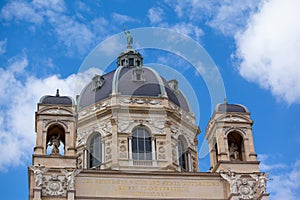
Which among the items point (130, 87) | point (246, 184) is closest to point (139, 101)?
point (130, 87)

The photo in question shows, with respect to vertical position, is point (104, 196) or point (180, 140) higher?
point (180, 140)

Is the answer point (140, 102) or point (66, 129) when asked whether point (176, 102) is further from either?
point (66, 129)

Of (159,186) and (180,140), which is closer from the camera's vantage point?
(159,186)

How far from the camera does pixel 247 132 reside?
5309 centimetres

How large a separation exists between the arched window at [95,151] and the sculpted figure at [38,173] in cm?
778

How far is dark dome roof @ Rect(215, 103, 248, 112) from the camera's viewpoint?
176ft

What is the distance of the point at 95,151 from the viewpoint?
182 ft

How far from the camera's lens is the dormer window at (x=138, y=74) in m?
59.0

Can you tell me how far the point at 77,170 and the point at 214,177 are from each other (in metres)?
9.31

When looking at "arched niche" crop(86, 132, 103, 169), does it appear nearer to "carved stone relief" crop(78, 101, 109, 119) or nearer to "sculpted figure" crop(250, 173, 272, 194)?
"carved stone relief" crop(78, 101, 109, 119)

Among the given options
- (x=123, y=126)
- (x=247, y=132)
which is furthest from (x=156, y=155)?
(x=247, y=132)

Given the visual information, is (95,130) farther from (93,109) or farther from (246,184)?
(246,184)

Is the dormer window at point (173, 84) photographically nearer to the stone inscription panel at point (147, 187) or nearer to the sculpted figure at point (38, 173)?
the stone inscription panel at point (147, 187)

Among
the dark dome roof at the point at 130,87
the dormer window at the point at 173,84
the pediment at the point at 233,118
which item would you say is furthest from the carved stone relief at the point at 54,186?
the dormer window at the point at 173,84
